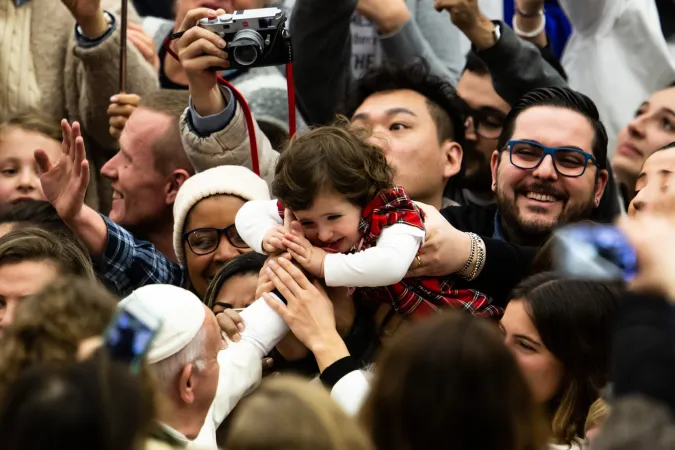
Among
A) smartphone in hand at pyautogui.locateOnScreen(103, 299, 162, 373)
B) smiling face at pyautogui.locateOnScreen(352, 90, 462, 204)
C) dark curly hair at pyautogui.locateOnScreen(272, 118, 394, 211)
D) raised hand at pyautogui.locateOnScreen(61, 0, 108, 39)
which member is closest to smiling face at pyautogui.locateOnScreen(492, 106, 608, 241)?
smiling face at pyautogui.locateOnScreen(352, 90, 462, 204)

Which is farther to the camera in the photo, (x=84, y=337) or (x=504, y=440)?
(x=84, y=337)

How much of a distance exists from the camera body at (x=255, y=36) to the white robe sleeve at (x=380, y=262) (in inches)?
35.8

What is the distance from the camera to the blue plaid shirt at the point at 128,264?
13.0ft

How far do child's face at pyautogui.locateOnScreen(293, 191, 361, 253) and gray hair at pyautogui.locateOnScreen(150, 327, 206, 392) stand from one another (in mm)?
571

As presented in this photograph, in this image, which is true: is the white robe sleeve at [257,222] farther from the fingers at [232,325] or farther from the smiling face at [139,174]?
the smiling face at [139,174]

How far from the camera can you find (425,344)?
6.24ft

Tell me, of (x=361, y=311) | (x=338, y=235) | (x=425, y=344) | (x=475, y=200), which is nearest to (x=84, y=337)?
(x=425, y=344)

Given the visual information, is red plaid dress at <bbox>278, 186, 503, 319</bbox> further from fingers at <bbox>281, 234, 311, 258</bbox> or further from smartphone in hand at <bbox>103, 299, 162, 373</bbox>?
smartphone in hand at <bbox>103, 299, 162, 373</bbox>

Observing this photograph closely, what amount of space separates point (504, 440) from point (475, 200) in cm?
293

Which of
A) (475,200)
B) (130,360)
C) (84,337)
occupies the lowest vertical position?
(475,200)

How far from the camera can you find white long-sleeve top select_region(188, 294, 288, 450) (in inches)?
128

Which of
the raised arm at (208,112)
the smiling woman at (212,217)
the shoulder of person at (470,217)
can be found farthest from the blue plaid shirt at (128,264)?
the shoulder of person at (470,217)

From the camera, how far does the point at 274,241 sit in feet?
11.3

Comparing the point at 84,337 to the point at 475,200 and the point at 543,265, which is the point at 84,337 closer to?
the point at 543,265
